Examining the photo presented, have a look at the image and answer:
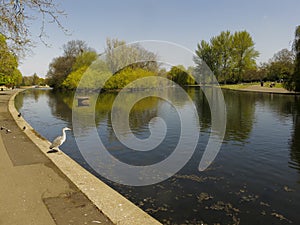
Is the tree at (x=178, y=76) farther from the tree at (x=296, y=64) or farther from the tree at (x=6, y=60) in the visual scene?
the tree at (x=6, y=60)

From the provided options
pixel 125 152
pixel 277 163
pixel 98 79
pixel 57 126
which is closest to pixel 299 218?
pixel 277 163

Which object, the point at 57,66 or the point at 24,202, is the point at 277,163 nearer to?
the point at 24,202

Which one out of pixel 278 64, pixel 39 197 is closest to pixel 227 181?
pixel 39 197

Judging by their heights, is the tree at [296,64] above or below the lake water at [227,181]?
above

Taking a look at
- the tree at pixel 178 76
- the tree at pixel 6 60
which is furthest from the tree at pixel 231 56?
the tree at pixel 6 60

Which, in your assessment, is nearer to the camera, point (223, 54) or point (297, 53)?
point (297, 53)

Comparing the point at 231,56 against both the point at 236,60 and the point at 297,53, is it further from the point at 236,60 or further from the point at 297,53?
the point at 297,53

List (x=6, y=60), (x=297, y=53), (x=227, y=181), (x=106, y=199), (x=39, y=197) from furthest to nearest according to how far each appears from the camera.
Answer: (x=297, y=53) → (x=6, y=60) → (x=227, y=181) → (x=106, y=199) → (x=39, y=197)

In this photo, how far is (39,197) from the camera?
5.96m

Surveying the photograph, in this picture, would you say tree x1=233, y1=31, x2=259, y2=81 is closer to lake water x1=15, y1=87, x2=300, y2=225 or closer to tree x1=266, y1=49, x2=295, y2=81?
tree x1=266, y1=49, x2=295, y2=81

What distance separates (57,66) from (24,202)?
98.6 metres

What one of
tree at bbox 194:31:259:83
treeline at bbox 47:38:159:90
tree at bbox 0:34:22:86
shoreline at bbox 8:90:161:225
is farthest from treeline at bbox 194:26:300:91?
shoreline at bbox 8:90:161:225

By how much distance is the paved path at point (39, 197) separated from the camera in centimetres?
508

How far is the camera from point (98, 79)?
68.7 metres
